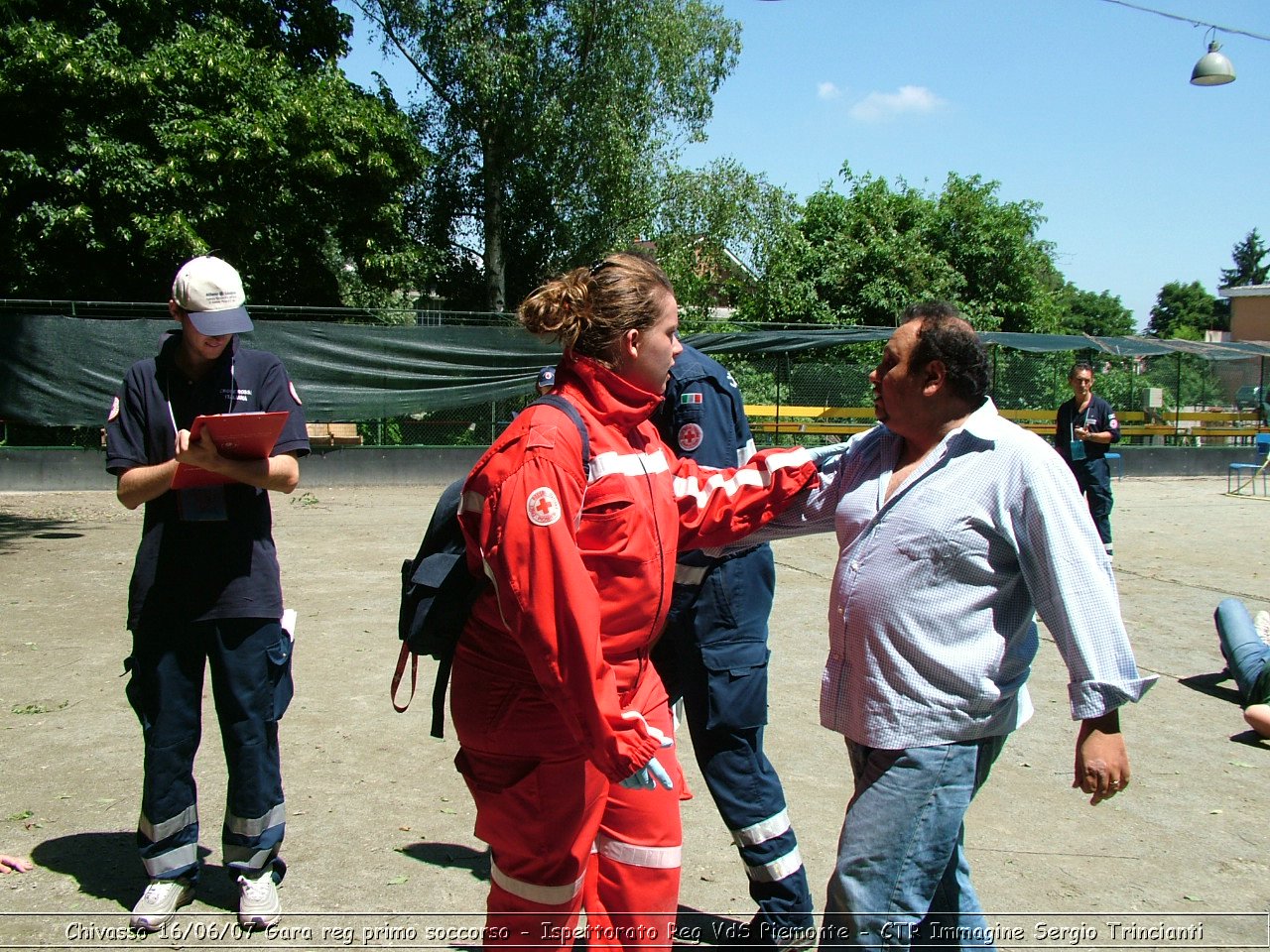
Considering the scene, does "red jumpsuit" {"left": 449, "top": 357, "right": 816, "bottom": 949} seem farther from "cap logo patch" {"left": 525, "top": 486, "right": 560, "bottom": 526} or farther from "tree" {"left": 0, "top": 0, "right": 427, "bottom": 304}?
"tree" {"left": 0, "top": 0, "right": 427, "bottom": 304}

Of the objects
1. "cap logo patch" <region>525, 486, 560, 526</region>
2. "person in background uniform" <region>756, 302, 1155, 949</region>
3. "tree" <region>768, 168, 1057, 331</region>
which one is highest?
"tree" <region>768, 168, 1057, 331</region>

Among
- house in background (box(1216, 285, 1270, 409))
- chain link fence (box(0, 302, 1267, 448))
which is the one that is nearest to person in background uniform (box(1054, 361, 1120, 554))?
chain link fence (box(0, 302, 1267, 448))

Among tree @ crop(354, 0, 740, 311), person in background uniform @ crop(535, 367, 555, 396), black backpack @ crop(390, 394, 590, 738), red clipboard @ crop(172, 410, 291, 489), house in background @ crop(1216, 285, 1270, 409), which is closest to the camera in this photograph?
black backpack @ crop(390, 394, 590, 738)

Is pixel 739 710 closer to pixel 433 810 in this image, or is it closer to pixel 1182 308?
pixel 433 810

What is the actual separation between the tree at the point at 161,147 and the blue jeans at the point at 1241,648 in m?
14.8

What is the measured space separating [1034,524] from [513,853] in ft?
4.48

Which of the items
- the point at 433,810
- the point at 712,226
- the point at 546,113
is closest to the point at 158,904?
the point at 433,810

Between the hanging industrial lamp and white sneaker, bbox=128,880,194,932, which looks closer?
white sneaker, bbox=128,880,194,932

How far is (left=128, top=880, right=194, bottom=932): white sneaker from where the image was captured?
331cm

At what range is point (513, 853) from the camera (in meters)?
2.32

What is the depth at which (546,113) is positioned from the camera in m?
20.8

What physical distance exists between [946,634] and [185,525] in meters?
Result: 2.38

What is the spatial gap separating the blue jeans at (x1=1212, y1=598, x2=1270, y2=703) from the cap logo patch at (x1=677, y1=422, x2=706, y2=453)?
3889 millimetres

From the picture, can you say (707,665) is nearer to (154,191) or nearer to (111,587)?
(111,587)
